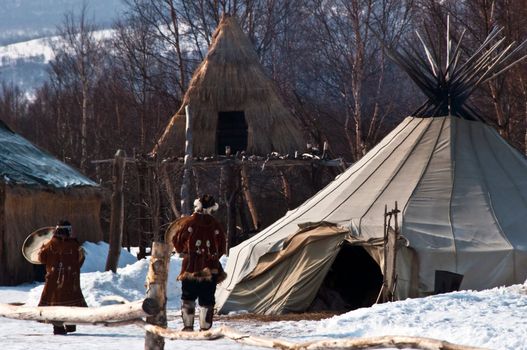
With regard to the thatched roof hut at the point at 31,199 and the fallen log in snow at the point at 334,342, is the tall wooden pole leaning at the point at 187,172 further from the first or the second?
the fallen log in snow at the point at 334,342

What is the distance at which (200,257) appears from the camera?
489 inches

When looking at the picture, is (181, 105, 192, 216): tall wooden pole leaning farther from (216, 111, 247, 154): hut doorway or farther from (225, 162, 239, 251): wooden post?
(216, 111, 247, 154): hut doorway

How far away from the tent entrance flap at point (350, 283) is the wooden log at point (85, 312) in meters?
5.47

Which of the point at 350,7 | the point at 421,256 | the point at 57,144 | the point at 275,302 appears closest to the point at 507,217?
the point at 421,256

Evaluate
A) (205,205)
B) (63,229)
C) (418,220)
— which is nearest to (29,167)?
(418,220)

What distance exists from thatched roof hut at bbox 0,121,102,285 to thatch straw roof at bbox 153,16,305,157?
2.08 meters

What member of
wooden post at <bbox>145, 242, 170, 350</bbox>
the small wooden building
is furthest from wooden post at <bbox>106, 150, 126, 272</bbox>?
wooden post at <bbox>145, 242, 170, 350</bbox>

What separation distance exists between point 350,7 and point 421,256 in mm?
18330

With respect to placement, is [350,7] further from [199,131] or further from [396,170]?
[396,170]

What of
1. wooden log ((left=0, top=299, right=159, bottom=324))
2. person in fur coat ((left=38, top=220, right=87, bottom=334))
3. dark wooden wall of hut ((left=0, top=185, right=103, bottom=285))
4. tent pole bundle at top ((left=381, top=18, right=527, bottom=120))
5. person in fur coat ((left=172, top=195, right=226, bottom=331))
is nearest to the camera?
wooden log ((left=0, top=299, right=159, bottom=324))

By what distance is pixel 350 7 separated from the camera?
3250 centimetres

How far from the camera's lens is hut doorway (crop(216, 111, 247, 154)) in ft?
88.0

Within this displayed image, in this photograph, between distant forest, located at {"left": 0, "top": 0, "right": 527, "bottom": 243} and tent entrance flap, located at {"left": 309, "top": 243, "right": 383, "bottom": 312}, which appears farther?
distant forest, located at {"left": 0, "top": 0, "right": 527, "bottom": 243}

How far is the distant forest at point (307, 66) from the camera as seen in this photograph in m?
29.5
